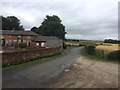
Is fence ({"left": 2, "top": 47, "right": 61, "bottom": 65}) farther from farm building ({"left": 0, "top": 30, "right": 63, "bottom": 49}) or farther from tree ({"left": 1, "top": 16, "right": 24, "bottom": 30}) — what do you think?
tree ({"left": 1, "top": 16, "right": 24, "bottom": 30})

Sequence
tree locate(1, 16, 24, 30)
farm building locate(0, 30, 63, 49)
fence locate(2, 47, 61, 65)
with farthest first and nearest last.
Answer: tree locate(1, 16, 24, 30) < farm building locate(0, 30, 63, 49) < fence locate(2, 47, 61, 65)

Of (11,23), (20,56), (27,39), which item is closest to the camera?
(20,56)

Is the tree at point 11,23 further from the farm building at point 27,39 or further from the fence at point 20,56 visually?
the fence at point 20,56

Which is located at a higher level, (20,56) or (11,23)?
(11,23)

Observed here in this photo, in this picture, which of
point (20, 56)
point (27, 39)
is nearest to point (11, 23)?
point (27, 39)

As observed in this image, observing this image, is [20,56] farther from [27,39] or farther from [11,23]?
[11,23]

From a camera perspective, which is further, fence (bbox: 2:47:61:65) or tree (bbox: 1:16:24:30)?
tree (bbox: 1:16:24:30)

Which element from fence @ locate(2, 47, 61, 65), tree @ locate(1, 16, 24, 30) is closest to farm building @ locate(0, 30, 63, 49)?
fence @ locate(2, 47, 61, 65)

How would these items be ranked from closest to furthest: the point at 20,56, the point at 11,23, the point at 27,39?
1. the point at 20,56
2. the point at 27,39
3. the point at 11,23

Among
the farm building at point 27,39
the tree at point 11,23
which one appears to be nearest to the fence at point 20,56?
the farm building at point 27,39

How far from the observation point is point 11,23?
105 m

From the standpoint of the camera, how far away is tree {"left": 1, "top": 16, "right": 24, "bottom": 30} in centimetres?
10075

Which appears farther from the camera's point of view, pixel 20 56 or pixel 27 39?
pixel 27 39

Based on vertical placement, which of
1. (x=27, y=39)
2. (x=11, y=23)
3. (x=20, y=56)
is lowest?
(x=20, y=56)
